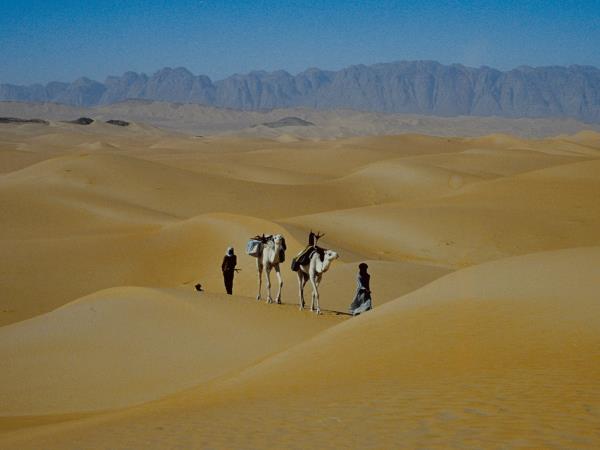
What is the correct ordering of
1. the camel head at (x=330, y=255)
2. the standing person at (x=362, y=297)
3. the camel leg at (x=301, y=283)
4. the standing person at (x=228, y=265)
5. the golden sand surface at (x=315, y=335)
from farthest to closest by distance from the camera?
1. the standing person at (x=228, y=265)
2. the camel leg at (x=301, y=283)
3. the standing person at (x=362, y=297)
4. the camel head at (x=330, y=255)
5. the golden sand surface at (x=315, y=335)

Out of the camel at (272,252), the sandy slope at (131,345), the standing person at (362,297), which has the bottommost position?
the sandy slope at (131,345)

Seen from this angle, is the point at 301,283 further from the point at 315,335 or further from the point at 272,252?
the point at 315,335

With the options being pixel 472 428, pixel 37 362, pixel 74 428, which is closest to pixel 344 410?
pixel 472 428

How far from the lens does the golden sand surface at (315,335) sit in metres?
6.11

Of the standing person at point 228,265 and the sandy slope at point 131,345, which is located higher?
the standing person at point 228,265

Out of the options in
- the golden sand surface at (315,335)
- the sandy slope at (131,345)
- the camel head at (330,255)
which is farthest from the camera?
the camel head at (330,255)

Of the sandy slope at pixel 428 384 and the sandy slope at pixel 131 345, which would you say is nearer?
the sandy slope at pixel 428 384

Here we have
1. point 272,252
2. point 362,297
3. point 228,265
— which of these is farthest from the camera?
point 228,265

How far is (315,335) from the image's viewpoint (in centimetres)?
1165

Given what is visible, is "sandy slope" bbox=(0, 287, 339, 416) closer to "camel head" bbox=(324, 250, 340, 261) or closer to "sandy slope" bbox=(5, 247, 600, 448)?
"camel head" bbox=(324, 250, 340, 261)

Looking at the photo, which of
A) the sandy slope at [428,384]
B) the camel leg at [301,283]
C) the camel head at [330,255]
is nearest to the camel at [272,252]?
the camel leg at [301,283]

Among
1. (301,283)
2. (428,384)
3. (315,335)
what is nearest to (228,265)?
(301,283)

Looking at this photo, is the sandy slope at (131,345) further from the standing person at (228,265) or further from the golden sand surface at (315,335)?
the standing person at (228,265)

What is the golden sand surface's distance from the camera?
6.11 m
